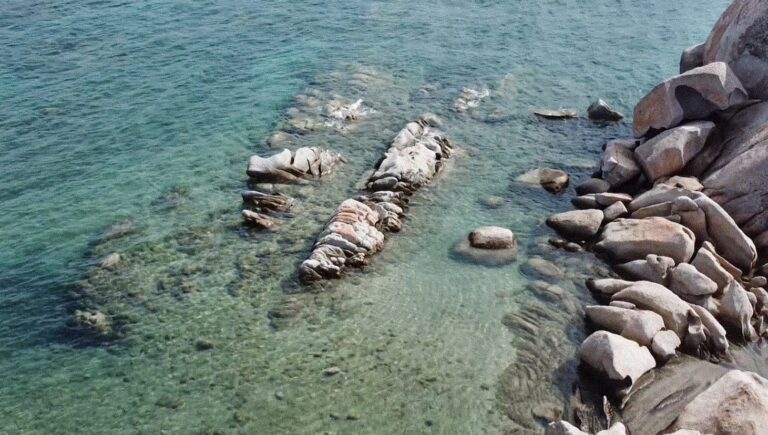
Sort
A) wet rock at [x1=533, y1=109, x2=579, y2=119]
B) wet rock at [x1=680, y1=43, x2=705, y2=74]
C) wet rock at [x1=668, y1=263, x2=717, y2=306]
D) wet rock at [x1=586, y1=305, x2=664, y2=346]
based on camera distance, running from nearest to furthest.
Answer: wet rock at [x1=586, y1=305, x2=664, y2=346] < wet rock at [x1=668, y1=263, x2=717, y2=306] < wet rock at [x1=680, y1=43, x2=705, y2=74] < wet rock at [x1=533, y1=109, x2=579, y2=119]

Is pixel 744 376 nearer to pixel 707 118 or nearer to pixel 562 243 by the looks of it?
pixel 562 243

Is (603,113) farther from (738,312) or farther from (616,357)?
(616,357)

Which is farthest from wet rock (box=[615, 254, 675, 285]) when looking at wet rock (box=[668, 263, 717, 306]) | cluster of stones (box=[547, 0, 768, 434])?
wet rock (box=[668, 263, 717, 306])

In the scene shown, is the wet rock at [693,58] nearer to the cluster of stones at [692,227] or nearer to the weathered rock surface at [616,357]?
the cluster of stones at [692,227]

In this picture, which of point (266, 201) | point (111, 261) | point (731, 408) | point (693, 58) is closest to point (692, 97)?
point (693, 58)

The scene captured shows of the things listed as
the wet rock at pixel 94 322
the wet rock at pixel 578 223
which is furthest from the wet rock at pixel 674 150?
the wet rock at pixel 94 322

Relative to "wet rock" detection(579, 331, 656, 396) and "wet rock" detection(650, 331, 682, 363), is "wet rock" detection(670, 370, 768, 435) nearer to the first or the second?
"wet rock" detection(579, 331, 656, 396)
